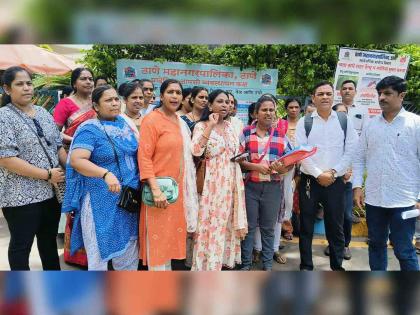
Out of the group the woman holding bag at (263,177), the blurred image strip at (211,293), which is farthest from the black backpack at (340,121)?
the blurred image strip at (211,293)

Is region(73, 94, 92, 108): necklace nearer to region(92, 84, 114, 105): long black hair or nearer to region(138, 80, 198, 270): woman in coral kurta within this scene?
region(92, 84, 114, 105): long black hair

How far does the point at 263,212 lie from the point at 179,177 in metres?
0.88

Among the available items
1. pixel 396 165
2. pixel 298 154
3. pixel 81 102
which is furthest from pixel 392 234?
pixel 81 102

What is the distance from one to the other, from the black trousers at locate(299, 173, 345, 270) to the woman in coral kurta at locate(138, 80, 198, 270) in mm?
1134

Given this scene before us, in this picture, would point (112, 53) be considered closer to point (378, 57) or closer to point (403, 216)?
point (378, 57)

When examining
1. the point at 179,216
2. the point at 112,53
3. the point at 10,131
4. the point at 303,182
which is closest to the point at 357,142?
the point at 303,182

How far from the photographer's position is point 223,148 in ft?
9.76

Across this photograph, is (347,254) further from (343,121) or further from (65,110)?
(65,110)

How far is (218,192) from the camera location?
299 centimetres

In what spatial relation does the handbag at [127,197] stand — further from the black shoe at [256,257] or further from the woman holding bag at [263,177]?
the black shoe at [256,257]

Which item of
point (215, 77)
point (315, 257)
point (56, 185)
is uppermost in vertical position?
point (215, 77)

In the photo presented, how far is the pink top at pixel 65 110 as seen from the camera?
3195 millimetres

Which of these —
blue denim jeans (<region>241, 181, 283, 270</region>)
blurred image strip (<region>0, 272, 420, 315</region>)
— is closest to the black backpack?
blue denim jeans (<region>241, 181, 283, 270</region>)

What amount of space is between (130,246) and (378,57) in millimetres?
4347
